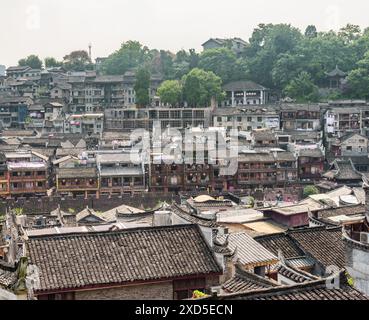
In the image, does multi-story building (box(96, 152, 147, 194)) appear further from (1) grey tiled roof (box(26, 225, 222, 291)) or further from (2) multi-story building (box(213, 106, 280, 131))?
(1) grey tiled roof (box(26, 225, 222, 291))

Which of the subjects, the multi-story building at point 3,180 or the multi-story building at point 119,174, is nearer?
the multi-story building at point 3,180

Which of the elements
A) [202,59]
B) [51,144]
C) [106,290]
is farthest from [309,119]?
[106,290]

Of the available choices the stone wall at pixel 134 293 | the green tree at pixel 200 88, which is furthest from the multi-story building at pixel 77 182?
the stone wall at pixel 134 293

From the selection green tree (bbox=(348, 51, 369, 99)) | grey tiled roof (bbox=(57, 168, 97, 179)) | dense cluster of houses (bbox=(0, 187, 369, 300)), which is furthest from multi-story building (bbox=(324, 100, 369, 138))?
dense cluster of houses (bbox=(0, 187, 369, 300))

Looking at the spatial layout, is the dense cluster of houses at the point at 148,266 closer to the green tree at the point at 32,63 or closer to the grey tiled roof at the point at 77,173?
the grey tiled roof at the point at 77,173
